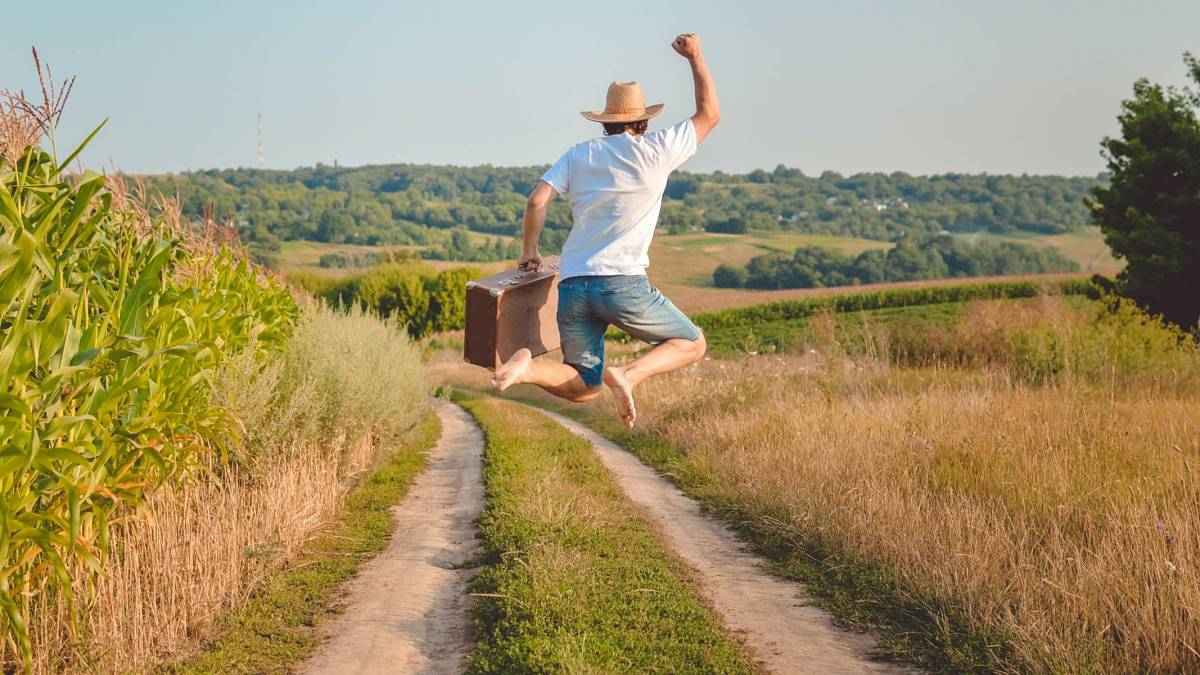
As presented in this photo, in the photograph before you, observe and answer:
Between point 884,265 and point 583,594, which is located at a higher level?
point 884,265

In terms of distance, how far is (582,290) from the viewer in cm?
616

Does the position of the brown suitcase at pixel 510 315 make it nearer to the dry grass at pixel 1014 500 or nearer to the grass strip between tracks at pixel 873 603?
the grass strip between tracks at pixel 873 603

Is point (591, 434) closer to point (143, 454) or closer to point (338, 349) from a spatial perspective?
point (338, 349)

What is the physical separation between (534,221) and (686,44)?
1.36 meters

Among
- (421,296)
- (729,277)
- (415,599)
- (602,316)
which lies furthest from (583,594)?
(729,277)

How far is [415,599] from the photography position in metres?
7.74

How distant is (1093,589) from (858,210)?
5468 inches

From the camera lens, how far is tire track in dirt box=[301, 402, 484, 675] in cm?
649

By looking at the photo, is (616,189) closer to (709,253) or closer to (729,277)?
(729,277)

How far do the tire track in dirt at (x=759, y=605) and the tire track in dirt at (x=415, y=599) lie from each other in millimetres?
1850

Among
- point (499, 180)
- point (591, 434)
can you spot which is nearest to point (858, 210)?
point (499, 180)

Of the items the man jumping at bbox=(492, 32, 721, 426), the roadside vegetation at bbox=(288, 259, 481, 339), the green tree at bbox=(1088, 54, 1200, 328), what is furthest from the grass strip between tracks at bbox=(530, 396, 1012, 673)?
the roadside vegetation at bbox=(288, 259, 481, 339)

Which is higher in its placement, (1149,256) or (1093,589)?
(1149,256)

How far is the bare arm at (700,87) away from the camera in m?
5.87
